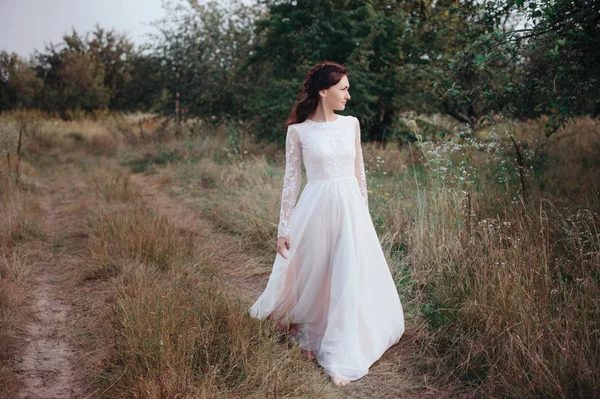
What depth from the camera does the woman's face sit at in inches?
126

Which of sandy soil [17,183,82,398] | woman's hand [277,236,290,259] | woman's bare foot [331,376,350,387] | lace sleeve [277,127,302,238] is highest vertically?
lace sleeve [277,127,302,238]

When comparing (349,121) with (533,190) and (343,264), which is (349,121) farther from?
(533,190)

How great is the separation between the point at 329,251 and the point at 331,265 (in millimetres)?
95

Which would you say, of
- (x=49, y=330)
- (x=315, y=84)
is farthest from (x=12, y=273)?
(x=315, y=84)

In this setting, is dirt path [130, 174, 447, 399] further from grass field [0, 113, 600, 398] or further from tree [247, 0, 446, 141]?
tree [247, 0, 446, 141]

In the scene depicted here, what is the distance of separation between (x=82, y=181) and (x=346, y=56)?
19.3 ft

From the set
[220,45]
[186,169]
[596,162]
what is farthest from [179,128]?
[596,162]

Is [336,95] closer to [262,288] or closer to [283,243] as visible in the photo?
[283,243]

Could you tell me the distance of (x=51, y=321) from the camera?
3857 mm

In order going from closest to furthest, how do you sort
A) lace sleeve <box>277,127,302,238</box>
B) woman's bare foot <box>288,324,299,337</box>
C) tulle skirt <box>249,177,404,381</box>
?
1. tulle skirt <box>249,177,404,381</box>
2. lace sleeve <box>277,127,302,238</box>
3. woman's bare foot <box>288,324,299,337</box>

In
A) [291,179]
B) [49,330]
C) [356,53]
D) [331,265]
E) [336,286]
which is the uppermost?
[356,53]

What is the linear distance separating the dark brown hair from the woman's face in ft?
0.08

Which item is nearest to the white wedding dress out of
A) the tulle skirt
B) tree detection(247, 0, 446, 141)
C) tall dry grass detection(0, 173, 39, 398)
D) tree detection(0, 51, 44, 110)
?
the tulle skirt

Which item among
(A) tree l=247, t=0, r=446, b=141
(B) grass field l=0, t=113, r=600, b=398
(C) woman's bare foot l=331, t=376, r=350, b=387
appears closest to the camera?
(B) grass field l=0, t=113, r=600, b=398
